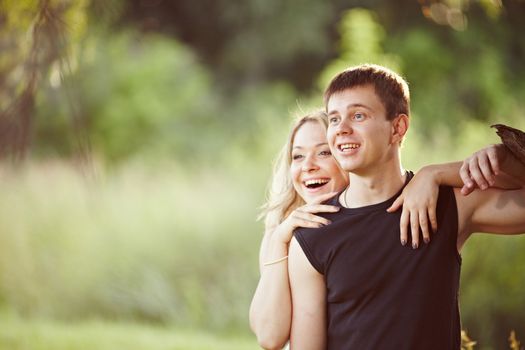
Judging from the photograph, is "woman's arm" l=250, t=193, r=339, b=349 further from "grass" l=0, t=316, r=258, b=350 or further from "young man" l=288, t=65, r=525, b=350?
"grass" l=0, t=316, r=258, b=350

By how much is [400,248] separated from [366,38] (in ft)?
27.8

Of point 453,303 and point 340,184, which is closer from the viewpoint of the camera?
point 453,303

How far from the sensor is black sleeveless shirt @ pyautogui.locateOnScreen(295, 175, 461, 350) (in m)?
2.23

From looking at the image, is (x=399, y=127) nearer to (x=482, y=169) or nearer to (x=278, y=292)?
(x=482, y=169)

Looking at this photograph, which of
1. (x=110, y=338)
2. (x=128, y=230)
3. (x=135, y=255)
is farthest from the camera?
(x=128, y=230)

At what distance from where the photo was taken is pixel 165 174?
9734 millimetres

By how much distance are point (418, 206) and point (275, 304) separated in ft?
1.95

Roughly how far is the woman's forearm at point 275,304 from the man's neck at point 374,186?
1.04 feet

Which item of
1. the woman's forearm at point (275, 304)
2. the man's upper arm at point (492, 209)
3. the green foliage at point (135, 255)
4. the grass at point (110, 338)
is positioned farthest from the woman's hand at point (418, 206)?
the green foliage at point (135, 255)

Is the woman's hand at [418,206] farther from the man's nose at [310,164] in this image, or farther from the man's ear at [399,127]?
the man's nose at [310,164]

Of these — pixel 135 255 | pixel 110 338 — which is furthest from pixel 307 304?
pixel 135 255

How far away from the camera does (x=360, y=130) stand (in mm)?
2330

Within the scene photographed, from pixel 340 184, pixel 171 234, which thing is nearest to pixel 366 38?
pixel 171 234

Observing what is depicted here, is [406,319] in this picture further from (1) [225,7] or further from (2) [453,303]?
(1) [225,7]
